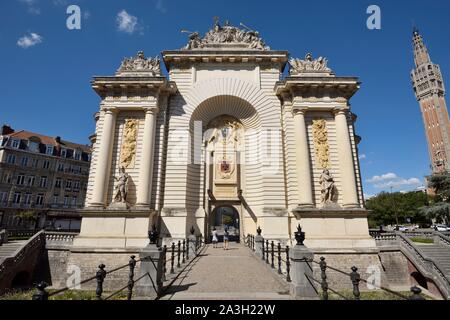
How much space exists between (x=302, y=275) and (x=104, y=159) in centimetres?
1663

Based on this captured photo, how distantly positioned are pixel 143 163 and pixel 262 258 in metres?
11.2

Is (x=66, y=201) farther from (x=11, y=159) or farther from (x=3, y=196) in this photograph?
(x=11, y=159)

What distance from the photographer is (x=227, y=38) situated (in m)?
24.2

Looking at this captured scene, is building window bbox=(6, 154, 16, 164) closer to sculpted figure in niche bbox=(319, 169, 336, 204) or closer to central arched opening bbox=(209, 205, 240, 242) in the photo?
central arched opening bbox=(209, 205, 240, 242)

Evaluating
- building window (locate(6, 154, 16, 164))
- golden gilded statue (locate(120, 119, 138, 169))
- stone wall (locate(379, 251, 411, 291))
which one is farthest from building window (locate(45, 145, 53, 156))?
stone wall (locate(379, 251, 411, 291))

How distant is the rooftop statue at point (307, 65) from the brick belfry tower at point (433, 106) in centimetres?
7266

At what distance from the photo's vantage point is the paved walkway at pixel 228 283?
7559 millimetres

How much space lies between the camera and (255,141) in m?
22.5

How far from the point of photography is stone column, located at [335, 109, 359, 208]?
60.5 ft

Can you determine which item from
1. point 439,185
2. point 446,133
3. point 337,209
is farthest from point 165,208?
point 446,133

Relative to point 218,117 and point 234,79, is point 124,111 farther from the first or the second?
point 234,79

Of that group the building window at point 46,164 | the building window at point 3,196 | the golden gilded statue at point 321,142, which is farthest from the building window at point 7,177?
the golden gilded statue at point 321,142

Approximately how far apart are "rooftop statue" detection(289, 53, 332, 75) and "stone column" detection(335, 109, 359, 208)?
433 cm

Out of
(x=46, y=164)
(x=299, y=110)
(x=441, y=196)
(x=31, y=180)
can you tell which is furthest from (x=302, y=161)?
(x=46, y=164)
